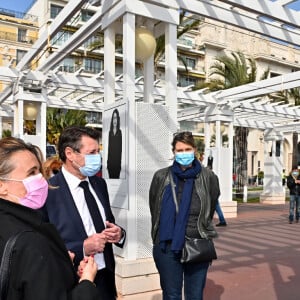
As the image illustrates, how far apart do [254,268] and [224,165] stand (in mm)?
6648

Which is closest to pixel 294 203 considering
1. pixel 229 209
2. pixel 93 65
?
pixel 229 209

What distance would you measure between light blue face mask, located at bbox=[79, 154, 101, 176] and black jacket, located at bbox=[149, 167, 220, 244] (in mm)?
762

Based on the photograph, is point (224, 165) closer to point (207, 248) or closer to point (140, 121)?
point (140, 121)

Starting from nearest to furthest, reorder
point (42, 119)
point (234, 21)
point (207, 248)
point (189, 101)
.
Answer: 1. point (207, 248)
2. point (234, 21)
3. point (42, 119)
4. point (189, 101)

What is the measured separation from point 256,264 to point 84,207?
180 inches

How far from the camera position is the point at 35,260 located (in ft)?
4.33

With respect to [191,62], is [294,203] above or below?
below

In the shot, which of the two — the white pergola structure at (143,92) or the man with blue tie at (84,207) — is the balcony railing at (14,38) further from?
the man with blue tie at (84,207)

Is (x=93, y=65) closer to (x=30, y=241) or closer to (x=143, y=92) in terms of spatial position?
(x=143, y=92)

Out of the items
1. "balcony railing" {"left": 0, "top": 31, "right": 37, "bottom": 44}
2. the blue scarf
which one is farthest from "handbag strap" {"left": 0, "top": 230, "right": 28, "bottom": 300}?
"balcony railing" {"left": 0, "top": 31, "right": 37, "bottom": 44}

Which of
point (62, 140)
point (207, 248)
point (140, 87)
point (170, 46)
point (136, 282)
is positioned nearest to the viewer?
point (62, 140)

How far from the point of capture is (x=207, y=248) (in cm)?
315

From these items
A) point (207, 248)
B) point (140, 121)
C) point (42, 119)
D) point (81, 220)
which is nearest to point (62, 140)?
point (81, 220)

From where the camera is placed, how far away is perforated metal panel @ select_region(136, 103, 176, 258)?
454 cm
